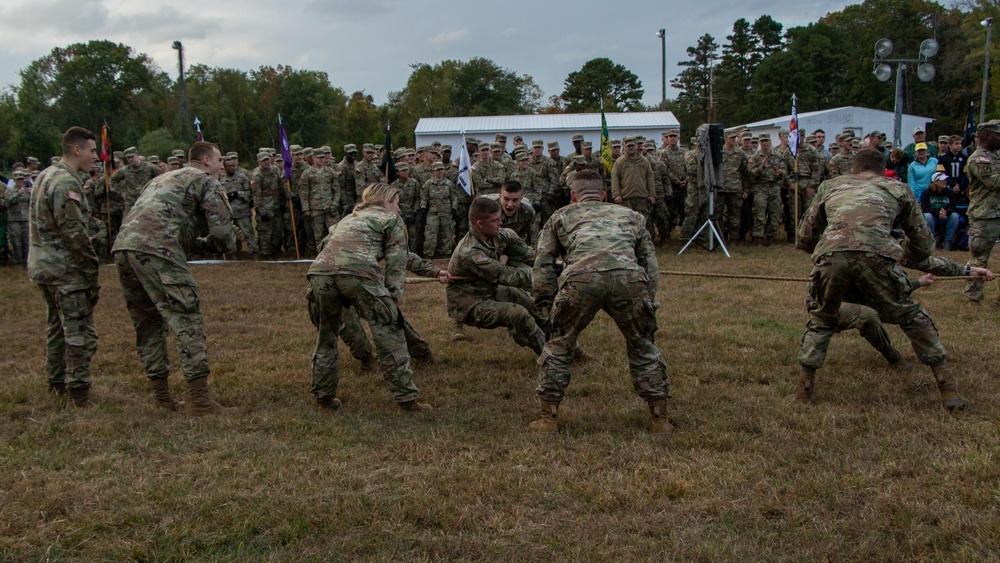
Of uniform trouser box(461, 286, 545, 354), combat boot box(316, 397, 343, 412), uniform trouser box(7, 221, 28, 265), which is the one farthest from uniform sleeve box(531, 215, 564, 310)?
uniform trouser box(7, 221, 28, 265)

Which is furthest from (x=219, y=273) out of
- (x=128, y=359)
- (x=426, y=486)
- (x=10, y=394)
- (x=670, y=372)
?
(x=426, y=486)

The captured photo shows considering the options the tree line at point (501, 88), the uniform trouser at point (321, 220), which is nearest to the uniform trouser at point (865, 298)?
the uniform trouser at point (321, 220)

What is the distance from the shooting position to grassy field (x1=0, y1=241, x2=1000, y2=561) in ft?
12.7

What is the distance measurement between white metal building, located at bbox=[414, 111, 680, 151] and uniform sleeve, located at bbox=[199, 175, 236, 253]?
24.9 metres

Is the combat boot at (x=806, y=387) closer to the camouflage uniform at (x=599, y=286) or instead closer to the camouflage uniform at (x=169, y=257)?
the camouflage uniform at (x=599, y=286)

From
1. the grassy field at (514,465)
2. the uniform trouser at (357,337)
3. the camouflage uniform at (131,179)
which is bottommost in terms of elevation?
the grassy field at (514,465)

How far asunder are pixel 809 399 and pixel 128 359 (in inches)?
257

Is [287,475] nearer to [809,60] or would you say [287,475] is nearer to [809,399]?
[809,399]

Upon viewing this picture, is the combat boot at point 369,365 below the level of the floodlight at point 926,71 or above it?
below

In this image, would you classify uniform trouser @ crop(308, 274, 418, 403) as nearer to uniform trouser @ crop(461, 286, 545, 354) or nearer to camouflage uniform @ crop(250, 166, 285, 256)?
uniform trouser @ crop(461, 286, 545, 354)

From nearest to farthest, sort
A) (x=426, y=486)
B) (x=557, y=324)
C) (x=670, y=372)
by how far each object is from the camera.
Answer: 1. (x=426, y=486)
2. (x=557, y=324)
3. (x=670, y=372)

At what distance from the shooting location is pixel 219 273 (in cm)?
1390

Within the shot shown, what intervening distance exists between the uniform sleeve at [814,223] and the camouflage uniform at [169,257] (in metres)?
4.62

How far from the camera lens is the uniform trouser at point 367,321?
577 cm
